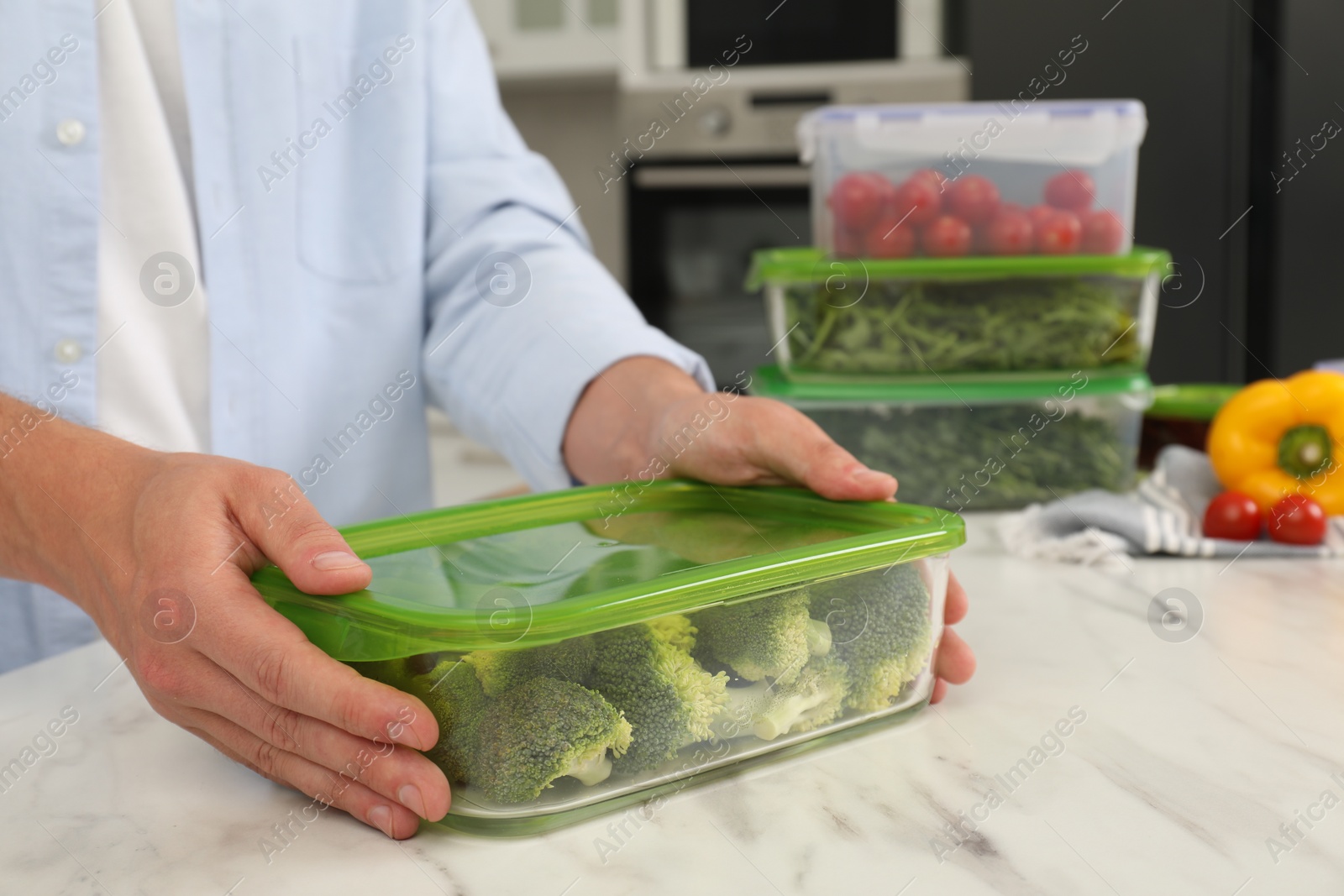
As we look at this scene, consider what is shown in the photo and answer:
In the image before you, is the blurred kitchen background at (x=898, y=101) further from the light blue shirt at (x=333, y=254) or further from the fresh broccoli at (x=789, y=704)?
the fresh broccoli at (x=789, y=704)

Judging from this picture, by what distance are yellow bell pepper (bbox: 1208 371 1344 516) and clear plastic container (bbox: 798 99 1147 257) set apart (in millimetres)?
215

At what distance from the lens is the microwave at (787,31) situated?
2.50 meters

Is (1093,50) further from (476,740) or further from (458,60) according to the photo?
(476,740)

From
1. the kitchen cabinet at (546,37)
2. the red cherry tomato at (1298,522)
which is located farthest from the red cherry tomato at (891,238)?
the kitchen cabinet at (546,37)

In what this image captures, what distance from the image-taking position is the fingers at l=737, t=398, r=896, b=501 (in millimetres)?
685

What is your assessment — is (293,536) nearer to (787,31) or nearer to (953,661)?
(953,661)

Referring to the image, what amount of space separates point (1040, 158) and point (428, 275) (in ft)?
2.13

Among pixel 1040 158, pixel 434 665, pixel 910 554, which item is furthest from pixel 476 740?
pixel 1040 158

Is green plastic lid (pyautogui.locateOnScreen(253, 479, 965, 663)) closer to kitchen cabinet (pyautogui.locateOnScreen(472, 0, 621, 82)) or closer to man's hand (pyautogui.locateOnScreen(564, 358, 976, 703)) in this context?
man's hand (pyautogui.locateOnScreen(564, 358, 976, 703))

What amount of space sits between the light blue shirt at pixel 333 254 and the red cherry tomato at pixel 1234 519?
0.50 meters

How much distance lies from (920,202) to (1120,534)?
39 centimetres

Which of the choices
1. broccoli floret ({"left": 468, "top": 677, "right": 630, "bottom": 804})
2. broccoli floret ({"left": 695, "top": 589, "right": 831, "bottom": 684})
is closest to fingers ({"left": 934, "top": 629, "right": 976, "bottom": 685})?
broccoli floret ({"left": 695, "top": 589, "right": 831, "bottom": 684})

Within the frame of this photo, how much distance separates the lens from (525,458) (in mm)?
1009

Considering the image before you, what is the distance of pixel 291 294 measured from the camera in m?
1.04
